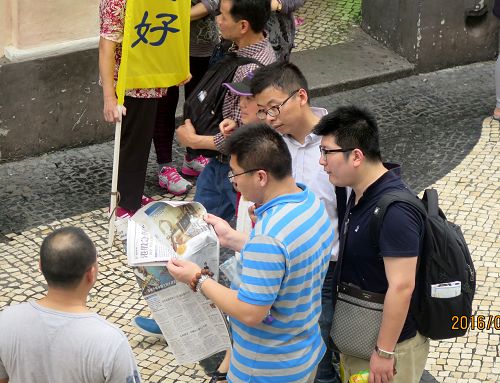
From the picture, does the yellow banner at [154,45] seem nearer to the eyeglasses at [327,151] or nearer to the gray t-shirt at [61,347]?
the eyeglasses at [327,151]

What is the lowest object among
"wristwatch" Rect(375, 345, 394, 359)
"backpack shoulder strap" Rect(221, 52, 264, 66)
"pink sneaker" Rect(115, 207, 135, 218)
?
"pink sneaker" Rect(115, 207, 135, 218)

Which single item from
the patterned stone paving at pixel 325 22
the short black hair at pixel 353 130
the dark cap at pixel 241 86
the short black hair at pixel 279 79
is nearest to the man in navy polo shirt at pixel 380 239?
the short black hair at pixel 353 130

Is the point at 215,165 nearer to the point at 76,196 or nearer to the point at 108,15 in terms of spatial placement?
the point at 108,15

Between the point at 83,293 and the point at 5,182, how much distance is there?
3.91 metres

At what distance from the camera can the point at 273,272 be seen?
12.6ft

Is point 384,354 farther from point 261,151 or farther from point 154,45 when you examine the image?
point 154,45

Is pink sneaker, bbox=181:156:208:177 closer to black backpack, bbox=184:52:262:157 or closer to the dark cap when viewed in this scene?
black backpack, bbox=184:52:262:157

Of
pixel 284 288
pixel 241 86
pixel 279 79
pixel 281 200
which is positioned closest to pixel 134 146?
pixel 241 86

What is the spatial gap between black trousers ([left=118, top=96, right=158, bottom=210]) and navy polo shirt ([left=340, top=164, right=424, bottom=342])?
8.14 feet

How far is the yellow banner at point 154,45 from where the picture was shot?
6.17 metres

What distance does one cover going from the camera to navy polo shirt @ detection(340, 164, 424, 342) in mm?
4122

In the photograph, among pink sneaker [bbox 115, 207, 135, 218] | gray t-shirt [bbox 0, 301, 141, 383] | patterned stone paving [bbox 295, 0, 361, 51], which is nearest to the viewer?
gray t-shirt [bbox 0, 301, 141, 383]

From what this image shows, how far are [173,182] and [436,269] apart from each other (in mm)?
3336
